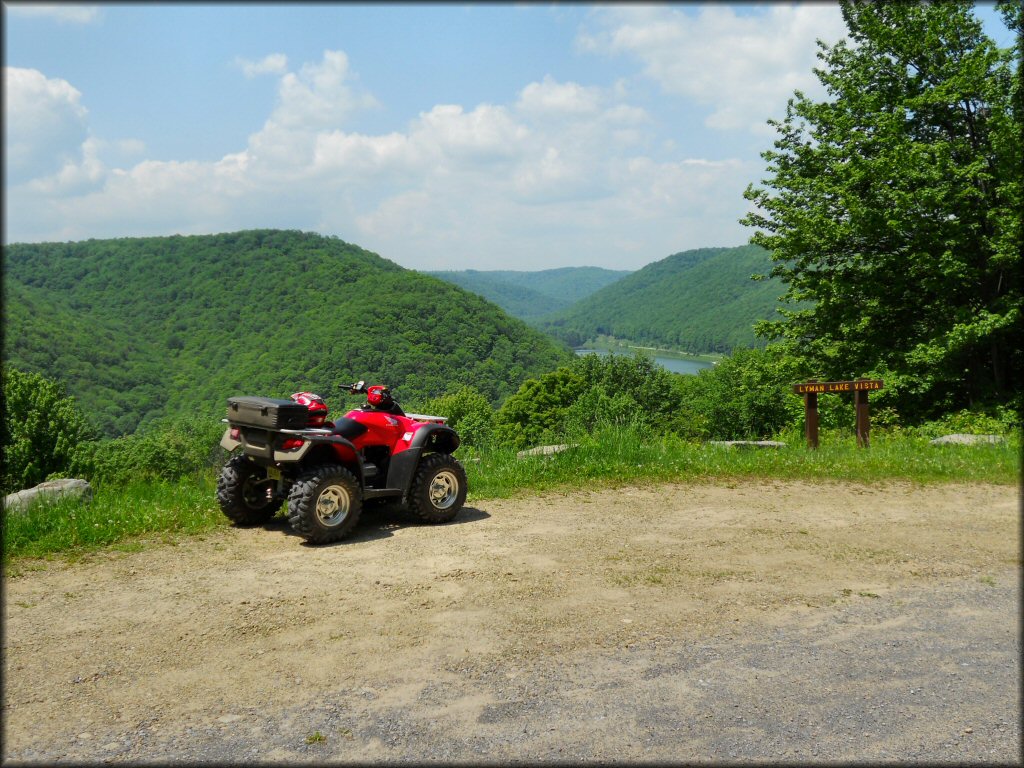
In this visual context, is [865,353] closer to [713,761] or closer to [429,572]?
[429,572]

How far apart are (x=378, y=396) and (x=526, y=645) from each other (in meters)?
3.47

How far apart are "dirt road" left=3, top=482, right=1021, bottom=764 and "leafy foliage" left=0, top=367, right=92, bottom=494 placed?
33.4 m

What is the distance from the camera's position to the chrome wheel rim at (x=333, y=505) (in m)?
5.94

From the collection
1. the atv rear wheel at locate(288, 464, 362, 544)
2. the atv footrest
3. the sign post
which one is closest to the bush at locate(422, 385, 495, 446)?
the sign post

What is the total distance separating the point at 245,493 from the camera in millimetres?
6477

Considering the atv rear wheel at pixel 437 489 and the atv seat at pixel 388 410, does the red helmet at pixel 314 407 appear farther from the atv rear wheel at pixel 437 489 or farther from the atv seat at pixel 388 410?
the atv rear wheel at pixel 437 489

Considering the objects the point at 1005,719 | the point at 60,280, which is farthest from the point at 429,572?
the point at 60,280

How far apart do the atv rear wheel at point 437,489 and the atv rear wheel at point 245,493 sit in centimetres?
126

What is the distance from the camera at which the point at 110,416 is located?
256 ft

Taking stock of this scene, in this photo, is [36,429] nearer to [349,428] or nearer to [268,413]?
[349,428]

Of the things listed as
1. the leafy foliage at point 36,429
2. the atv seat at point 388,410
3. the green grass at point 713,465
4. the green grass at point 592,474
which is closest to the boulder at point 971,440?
the green grass at point 592,474

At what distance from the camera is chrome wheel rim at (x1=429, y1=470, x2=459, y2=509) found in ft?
22.1

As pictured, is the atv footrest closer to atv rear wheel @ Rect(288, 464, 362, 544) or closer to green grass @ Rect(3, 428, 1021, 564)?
atv rear wheel @ Rect(288, 464, 362, 544)

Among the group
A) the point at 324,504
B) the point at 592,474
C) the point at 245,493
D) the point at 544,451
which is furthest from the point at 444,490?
the point at 544,451
